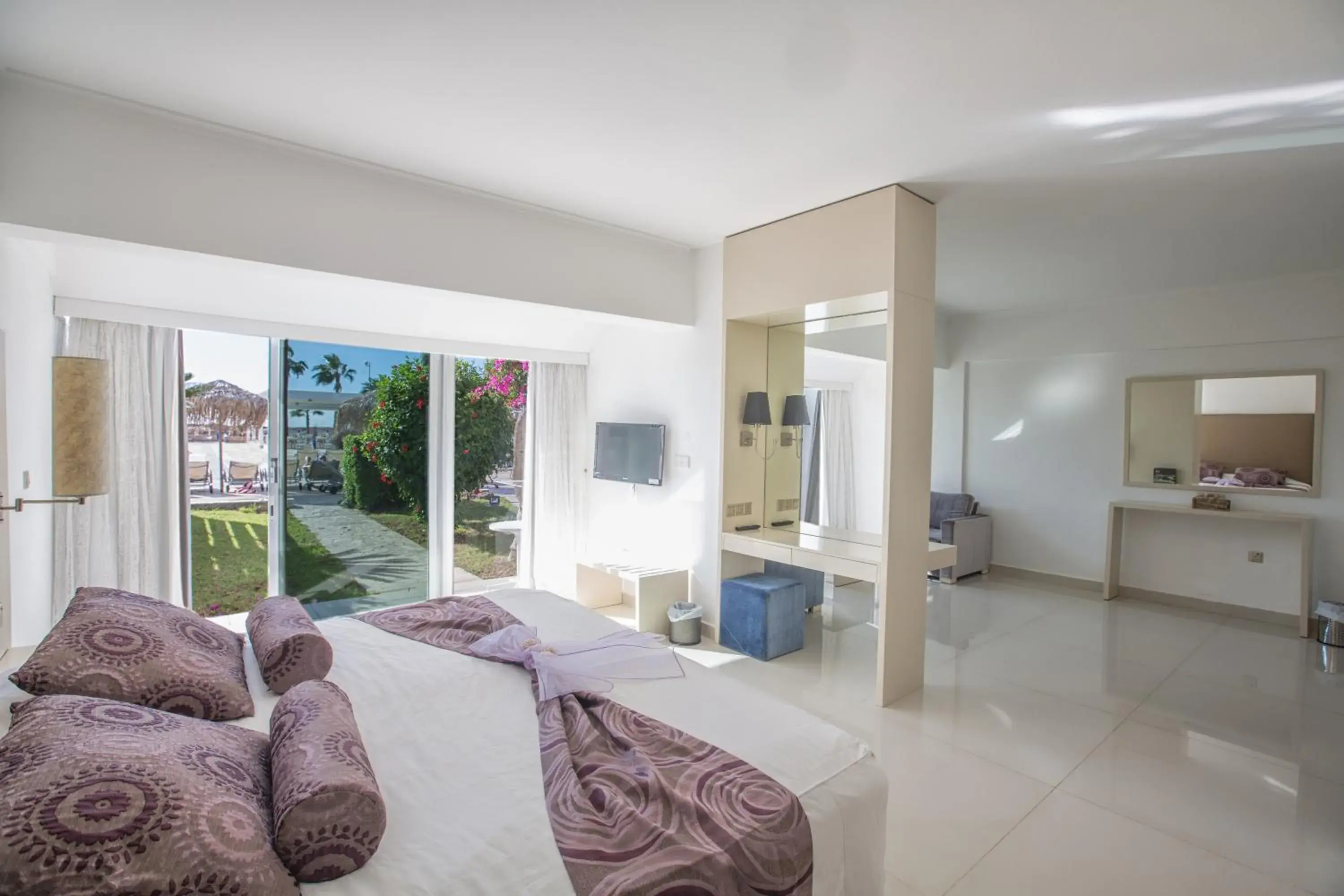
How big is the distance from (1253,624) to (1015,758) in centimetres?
374

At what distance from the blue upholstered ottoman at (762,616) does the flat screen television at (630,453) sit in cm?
110

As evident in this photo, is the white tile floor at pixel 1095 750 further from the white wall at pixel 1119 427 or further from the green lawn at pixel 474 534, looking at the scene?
the green lawn at pixel 474 534

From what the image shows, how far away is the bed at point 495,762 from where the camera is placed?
4.19ft

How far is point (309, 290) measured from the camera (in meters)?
3.98

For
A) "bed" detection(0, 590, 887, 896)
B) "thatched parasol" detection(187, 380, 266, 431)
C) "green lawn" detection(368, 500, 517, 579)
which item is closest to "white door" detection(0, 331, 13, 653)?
"bed" detection(0, 590, 887, 896)

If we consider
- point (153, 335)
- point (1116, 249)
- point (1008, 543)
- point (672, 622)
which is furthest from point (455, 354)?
point (1008, 543)

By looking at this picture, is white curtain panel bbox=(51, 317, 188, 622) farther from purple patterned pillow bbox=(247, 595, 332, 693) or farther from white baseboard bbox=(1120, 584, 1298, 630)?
white baseboard bbox=(1120, 584, 1298, 630)

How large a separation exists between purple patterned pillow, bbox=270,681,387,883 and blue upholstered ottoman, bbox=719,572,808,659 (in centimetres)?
295

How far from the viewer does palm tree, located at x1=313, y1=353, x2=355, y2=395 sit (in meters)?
4.49

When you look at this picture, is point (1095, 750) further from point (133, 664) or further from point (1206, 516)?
point (133, 664)

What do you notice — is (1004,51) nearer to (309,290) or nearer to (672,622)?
(672,622)

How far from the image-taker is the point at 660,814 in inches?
56.0

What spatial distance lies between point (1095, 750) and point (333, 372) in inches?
206

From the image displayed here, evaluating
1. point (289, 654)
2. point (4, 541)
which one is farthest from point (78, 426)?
point (289, 654)
